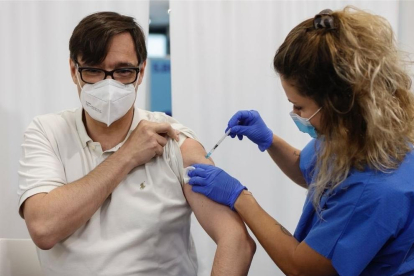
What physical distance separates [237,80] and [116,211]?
1.29 meters

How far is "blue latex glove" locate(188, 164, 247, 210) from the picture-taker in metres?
1.58

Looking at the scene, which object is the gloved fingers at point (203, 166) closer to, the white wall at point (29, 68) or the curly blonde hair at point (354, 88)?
the curly blonde hair at point (354, 88)

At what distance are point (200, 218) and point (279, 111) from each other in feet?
4.02

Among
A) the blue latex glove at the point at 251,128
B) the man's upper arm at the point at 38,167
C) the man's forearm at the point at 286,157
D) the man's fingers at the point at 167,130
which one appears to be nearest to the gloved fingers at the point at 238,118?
the blue latex glove at the point at 251,128

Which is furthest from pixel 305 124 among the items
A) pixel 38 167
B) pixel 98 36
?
pixel 38 167

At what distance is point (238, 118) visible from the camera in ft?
6.39

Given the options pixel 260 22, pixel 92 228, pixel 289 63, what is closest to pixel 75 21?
pixel 260 22

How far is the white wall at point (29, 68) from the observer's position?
101 inches

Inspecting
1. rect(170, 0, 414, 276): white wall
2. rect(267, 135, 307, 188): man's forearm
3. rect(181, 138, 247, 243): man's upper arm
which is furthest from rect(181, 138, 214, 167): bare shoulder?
rect(170, 0, 414, 276): white wall

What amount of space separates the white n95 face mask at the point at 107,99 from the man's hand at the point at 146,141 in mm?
88

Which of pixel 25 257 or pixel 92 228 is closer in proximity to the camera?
pixel 92 228

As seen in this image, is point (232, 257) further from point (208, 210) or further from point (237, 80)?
point (237, 80)

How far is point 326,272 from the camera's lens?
1439 millimetres

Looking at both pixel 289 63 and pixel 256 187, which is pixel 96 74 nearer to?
pixel 289 63
